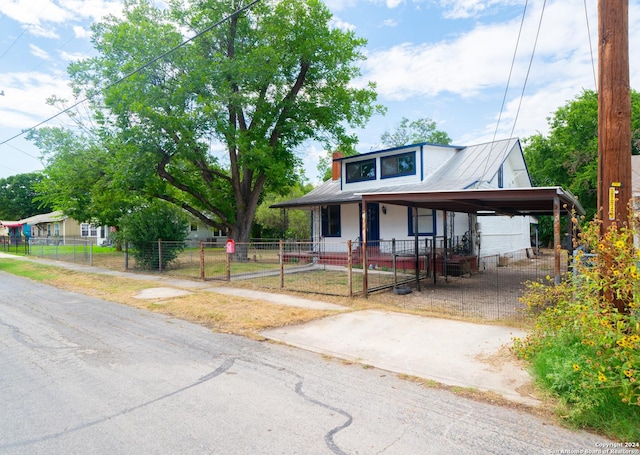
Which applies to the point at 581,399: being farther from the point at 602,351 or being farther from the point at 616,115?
the point at 616,115

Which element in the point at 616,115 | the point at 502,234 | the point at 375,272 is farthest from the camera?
the point at 502,234

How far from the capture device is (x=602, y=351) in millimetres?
3789

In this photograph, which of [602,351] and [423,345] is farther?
[423,345]

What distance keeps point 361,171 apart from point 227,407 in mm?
15827

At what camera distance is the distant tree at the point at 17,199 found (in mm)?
61594

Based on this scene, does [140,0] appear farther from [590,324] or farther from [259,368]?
[590,324]

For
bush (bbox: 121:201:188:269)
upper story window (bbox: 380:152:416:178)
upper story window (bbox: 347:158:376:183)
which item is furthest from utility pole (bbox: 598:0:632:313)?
bush (bbox: 121:201:188:269)

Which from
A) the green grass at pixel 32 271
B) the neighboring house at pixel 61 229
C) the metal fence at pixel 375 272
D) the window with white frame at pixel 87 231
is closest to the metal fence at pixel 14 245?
the neighboring house at pixel 61 229

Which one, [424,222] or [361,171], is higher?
[361,171]

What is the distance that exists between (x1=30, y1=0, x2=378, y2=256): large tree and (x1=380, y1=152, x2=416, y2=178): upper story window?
15.7ft

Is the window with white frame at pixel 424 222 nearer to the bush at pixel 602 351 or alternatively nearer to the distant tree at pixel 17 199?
the bush at pixel 602 351

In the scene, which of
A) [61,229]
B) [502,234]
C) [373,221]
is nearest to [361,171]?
[373,221]

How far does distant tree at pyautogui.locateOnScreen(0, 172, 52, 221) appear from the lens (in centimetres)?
6159

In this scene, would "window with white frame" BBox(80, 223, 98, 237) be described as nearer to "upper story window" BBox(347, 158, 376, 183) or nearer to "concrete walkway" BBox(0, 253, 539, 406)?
"upper story window" BBox(347, 158, 376, 183)
